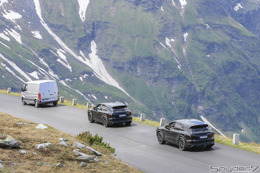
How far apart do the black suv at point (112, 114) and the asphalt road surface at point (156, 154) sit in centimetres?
52

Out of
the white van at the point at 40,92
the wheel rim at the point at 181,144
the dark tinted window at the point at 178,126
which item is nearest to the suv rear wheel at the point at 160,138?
the dark tinted window at the point at 178,126

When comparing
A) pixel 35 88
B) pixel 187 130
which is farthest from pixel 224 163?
pixel 35 88

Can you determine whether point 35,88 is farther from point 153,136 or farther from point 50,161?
point 50,161

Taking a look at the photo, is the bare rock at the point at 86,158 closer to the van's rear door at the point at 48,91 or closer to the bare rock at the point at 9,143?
the bare rock at the point at 9,143

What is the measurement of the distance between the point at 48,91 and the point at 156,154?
22.7m

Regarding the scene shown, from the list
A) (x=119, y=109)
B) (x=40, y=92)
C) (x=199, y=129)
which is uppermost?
(x=40, y=92)

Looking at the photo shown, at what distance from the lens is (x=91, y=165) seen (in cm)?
1274

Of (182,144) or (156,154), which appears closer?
(156,154)

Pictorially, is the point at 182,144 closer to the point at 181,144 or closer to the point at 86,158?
the point at 181,144

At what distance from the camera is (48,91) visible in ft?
129

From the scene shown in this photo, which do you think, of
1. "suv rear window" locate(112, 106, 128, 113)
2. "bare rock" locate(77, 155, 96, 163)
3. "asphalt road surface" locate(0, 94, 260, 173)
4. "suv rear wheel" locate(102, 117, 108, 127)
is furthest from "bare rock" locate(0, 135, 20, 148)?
"suv rear window" locate(112, 106, 128, 113)

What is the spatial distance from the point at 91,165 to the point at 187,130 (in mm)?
8684

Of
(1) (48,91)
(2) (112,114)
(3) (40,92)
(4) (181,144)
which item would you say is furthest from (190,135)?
(1) (48,91)

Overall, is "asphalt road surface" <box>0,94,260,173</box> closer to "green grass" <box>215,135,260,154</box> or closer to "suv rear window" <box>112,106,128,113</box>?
"green grass" <box>215,135,260,154</box>
